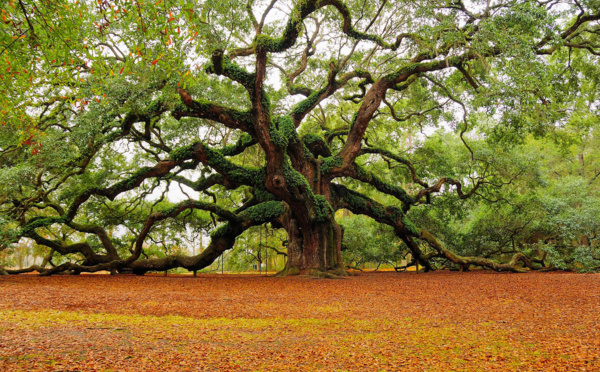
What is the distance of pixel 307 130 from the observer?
15.7 m

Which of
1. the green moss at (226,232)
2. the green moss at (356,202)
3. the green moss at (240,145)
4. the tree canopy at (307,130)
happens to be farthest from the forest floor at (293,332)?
the green moss at (356,202)

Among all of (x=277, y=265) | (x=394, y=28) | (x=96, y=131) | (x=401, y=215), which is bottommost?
(x=277, y=265)

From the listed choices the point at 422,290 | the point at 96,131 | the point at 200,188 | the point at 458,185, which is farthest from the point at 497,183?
the point at 96,131

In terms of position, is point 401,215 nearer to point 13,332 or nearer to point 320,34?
point 320,34

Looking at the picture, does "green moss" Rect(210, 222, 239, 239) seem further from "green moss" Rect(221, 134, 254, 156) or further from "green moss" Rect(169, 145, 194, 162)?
"green moss" Rect(169, 145, 194, 162)

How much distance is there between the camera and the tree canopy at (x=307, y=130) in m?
7.80

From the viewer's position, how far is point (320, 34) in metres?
12.1

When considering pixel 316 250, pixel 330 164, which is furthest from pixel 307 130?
pixel 316 250

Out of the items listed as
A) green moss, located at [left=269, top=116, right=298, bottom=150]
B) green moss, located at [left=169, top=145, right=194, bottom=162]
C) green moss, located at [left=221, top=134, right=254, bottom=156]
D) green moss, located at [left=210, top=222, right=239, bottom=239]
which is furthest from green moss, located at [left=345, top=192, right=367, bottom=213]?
green moss, located at [left=169, top=145, right=194, bottom=162]

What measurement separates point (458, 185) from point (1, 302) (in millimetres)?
13198

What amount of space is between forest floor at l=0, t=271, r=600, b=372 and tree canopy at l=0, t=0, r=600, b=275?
8.54 ft

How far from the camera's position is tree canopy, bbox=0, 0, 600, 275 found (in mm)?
7805

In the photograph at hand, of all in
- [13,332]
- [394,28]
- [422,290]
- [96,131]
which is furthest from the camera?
[394,28]

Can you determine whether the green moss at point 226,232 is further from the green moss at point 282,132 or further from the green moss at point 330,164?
the green moss at point 330,164
